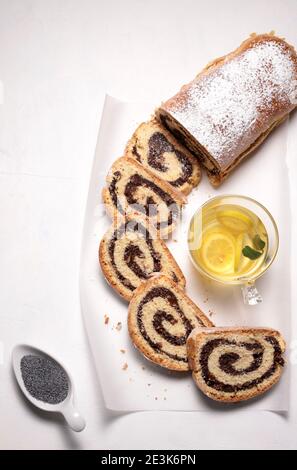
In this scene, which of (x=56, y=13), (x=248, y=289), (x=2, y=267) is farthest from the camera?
(x=56, y=13)

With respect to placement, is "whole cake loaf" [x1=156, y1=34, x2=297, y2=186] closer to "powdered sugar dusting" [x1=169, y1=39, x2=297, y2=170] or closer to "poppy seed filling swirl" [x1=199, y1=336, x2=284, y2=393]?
"powdered sugar dusting" [x1=169, y1=39, x2=297, y2=170]

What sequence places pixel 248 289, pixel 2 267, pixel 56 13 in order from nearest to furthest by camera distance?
pixel 248 289, pixel 2 267, pixel 56 13

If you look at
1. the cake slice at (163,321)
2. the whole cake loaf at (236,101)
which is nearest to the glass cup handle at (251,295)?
the cake slice at (163,321)

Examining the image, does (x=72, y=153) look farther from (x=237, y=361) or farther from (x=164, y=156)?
(x=237, y=361)

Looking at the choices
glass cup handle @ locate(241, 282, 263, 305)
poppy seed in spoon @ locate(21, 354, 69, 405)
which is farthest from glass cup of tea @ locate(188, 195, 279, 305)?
poppy seed in spoon @ locate(21, 354, 69, 405)

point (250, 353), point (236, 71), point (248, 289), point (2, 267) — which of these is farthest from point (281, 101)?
point (2, 267)

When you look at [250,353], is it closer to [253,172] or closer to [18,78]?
[253,172]

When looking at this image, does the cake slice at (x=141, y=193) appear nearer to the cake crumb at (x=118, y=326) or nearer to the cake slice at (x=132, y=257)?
the cake slice at (x=132, y=257)
